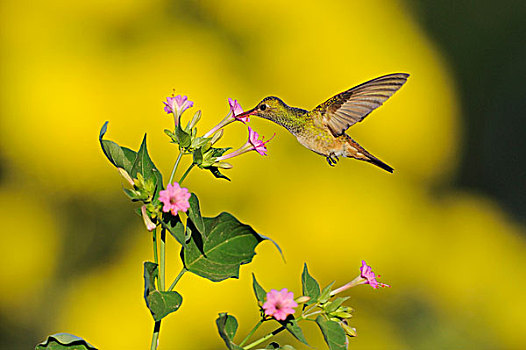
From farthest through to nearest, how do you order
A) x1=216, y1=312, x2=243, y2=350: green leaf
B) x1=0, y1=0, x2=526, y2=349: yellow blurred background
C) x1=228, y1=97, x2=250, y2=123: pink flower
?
x1=0, y1=0, x2=526, y2=349: yellow blurred background < x1=228, y1=97, x2=250, y2=123: pink flower < x1=216, y1=312, x2=243, y2=350: green leaf

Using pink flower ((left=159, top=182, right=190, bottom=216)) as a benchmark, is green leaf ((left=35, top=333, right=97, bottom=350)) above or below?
below

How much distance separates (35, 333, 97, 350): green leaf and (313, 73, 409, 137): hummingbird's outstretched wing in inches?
11.8

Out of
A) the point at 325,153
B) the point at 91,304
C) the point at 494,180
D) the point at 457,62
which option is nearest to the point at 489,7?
the point at 457,62

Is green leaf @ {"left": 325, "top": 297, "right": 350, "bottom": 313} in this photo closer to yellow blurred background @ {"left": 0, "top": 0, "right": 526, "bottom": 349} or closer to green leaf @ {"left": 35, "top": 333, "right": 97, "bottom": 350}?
green leaf @ {"left": 35, "top": 333, "right": 97, "bottom": 350}

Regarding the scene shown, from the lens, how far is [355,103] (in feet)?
1.88

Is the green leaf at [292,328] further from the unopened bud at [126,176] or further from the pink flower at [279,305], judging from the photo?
the unopened bud at [126,176]

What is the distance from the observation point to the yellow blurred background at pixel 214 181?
1.53m

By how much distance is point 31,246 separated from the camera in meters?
1.56

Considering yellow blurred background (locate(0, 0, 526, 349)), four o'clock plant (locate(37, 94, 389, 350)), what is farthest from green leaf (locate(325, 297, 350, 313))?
yellow blurred background (locate(0, 0, 526, 349))

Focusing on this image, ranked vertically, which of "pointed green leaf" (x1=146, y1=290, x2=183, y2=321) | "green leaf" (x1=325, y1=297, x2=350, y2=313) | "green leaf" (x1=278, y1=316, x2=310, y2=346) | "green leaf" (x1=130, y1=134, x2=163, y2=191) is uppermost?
"green leaf" (x1=130, y1=134, x2=163, y2=191)

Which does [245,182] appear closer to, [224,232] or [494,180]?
[494,180]

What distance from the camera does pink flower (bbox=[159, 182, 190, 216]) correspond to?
0.38 meters

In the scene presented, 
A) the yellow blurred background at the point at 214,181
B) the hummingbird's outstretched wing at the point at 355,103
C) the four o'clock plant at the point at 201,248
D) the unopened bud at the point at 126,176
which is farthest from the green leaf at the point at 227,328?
the yellow blurred background at the point at 214,181

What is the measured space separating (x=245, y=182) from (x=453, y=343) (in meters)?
0.77
